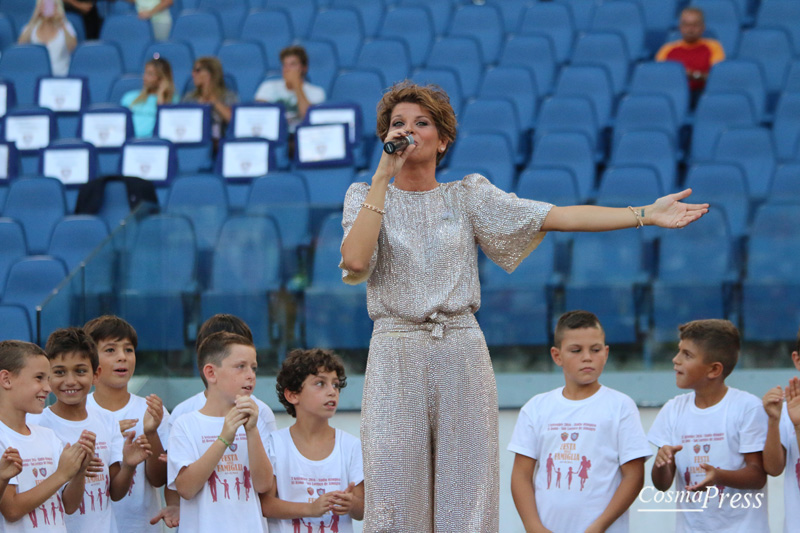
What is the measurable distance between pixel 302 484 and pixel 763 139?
4258mm

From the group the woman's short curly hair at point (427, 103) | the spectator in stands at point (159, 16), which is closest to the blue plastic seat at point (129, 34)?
the spectator in stands at point (159, 16)

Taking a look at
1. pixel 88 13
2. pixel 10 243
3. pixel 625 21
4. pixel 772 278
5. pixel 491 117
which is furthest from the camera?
pixel 88 13

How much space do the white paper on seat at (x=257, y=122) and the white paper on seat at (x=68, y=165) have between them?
1013mm

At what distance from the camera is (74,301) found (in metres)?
4.58

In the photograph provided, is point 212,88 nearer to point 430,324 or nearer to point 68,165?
point 68,165

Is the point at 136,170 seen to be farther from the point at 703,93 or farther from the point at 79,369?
the point at 703,93

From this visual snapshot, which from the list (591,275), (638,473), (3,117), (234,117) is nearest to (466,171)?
(591,275)

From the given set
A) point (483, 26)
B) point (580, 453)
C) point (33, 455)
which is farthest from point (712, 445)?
point (483, 26)

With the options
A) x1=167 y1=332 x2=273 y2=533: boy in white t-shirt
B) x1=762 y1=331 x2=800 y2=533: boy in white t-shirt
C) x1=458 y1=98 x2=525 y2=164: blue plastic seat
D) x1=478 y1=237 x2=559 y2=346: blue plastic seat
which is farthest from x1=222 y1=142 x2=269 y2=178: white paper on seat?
x1=762 y1=331 x2=800 y2=533: boy in white t-shirt

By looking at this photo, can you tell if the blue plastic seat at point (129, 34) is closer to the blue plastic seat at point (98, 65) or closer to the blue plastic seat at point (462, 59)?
the blue plastic seat at point (98, 65)

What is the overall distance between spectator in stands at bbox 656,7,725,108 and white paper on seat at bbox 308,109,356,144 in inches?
101

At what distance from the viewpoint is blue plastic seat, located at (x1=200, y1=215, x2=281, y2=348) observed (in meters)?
4.80

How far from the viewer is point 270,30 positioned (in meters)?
8.74

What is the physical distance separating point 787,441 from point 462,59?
16.4 ft
